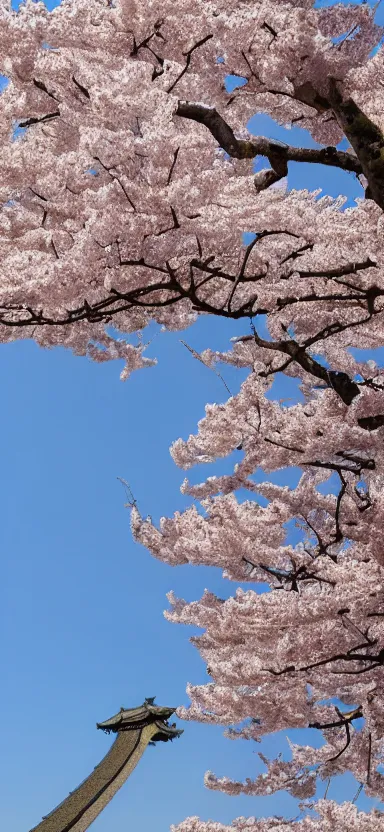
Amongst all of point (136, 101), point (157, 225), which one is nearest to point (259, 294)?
point (157, 225)

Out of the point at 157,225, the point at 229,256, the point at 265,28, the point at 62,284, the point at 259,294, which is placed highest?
the point at 265,28

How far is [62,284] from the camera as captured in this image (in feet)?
20.9

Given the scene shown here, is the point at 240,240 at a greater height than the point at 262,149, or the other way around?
the point at 262,149

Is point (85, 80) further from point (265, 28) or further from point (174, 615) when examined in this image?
point (174, 615)

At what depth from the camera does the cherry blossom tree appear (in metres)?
6.14

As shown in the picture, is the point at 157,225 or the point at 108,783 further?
the point at 108,783

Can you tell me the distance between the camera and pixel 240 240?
21.9 feet

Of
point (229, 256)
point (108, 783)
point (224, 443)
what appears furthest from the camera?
point (108, 783)

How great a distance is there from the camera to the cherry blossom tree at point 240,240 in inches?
242

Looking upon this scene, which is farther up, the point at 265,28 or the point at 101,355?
the point at 265,28

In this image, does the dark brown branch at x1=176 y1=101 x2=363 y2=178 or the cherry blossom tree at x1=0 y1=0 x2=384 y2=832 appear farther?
the dark brown branch at x1=176 y1=101 x2=363 y2=178

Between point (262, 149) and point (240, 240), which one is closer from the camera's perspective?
point (240, 240)

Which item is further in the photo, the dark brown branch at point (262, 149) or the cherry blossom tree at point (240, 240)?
the dark brown branch at point (262, 149)

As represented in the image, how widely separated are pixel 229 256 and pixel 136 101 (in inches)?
66.0
